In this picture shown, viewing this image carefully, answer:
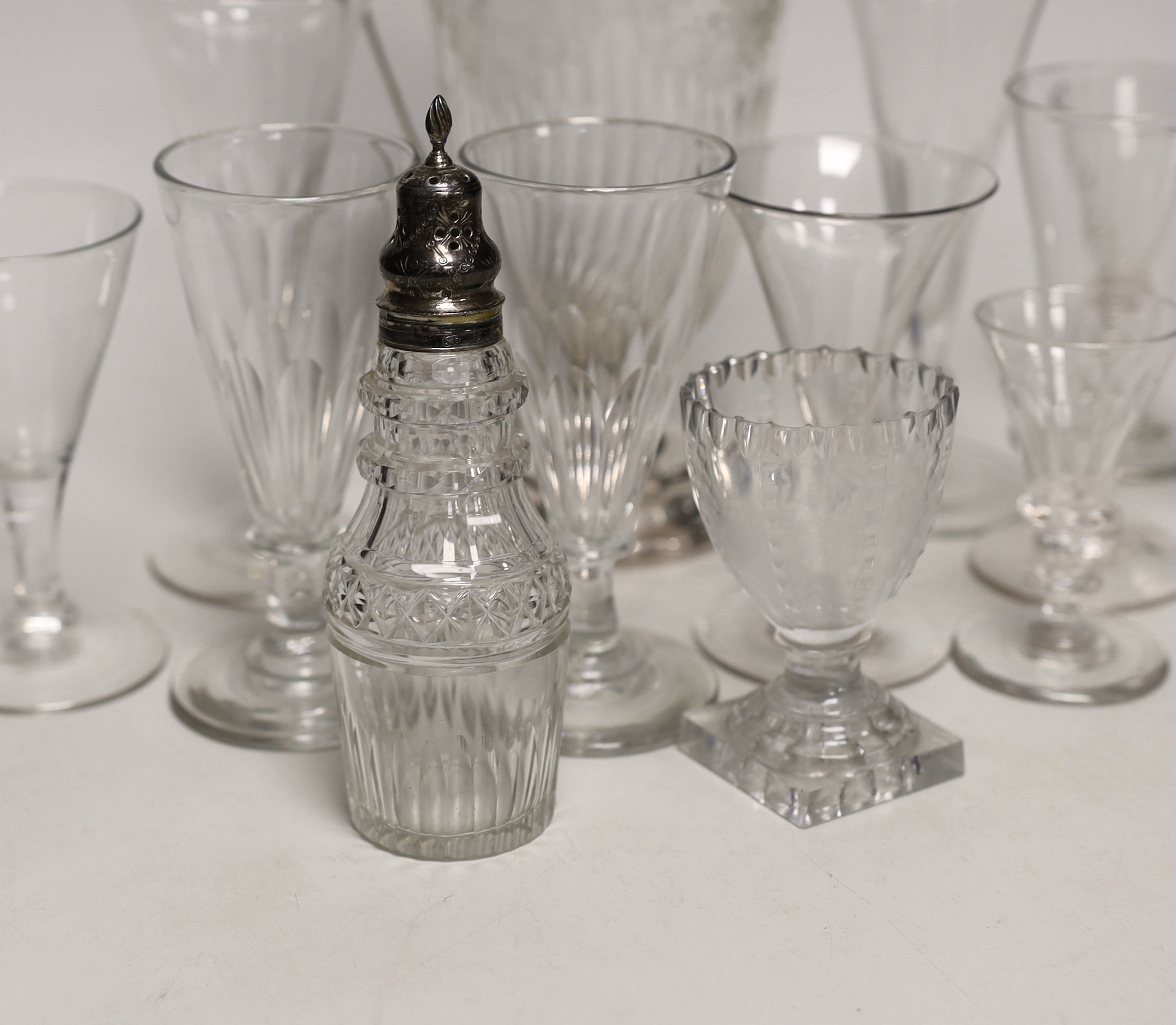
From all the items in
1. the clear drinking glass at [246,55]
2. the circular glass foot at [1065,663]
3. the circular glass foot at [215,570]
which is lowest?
the circular glass foot at [215,570]

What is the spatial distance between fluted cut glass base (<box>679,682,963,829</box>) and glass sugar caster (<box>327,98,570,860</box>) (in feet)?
0.34

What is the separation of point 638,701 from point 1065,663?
224 millimetres

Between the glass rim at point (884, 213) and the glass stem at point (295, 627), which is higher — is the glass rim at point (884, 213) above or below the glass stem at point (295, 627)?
above

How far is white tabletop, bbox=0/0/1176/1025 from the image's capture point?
648 millimetres

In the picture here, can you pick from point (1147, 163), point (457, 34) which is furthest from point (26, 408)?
point (1147, 163)

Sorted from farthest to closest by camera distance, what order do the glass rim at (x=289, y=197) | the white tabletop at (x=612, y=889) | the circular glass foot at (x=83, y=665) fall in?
the circular glass foot at (x=83, y=665)
the glass rim at (x=289, y=197)
the white tabletop at (x=612, y=889)

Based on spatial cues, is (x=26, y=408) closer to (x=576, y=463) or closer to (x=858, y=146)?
(x=576, y=463)

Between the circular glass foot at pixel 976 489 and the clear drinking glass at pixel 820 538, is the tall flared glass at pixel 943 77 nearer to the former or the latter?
the circular glass foot at pixel 976 489

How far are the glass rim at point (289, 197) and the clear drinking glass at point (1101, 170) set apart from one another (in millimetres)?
377

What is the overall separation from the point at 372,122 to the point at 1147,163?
0.49 m

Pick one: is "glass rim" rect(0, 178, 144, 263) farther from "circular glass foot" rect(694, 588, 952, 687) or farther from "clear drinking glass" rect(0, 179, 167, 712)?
"circular glass foot" rect(694, 588, 952, 687)

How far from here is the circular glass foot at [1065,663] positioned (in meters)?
0.87

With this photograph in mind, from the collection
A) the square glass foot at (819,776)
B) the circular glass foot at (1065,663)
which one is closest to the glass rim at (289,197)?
the square glass foot at (819,776)

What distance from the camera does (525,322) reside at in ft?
2.62
